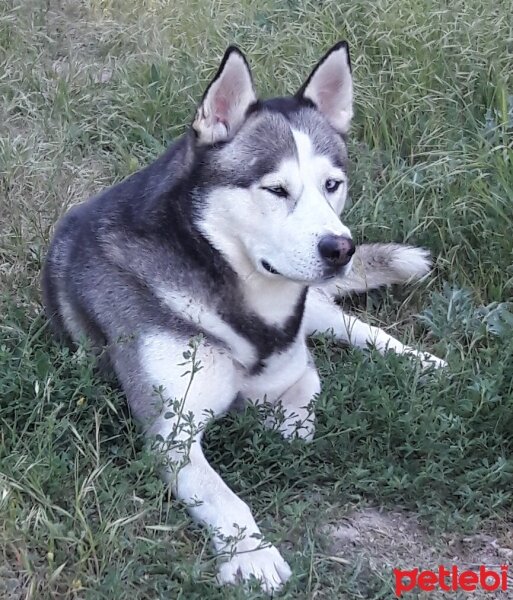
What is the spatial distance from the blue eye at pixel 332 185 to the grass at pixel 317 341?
725 mm

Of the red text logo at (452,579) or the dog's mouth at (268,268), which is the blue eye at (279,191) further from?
the red text logo at (452,579)

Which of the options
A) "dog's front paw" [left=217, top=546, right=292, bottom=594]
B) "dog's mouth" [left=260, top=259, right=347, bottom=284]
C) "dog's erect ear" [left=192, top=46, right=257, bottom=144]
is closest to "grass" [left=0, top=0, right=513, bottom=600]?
"dog's front paw" [left=217, top=546, right=292, bottom=594]

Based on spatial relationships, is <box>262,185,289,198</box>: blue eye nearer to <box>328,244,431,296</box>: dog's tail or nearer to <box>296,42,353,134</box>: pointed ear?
<box>296,42,353,134</box>: pointed ear

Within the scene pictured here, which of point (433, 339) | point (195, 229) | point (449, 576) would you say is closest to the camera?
point (449, 576)

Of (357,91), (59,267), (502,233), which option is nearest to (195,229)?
(59,267)

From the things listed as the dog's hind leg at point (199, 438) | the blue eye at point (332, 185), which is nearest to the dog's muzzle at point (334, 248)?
the blue eye at point (332, 185)

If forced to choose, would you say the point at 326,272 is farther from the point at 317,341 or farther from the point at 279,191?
the point at 317,341

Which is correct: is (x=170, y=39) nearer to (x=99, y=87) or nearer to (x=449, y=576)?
(x=99, y=87)

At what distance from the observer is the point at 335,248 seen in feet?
8.75

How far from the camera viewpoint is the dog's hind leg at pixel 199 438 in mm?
2375

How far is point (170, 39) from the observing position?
16.9ft

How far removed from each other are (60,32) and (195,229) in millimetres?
3155

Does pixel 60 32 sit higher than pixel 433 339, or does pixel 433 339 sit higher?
pixel 60 32

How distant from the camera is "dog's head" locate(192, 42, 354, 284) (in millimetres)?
2711
